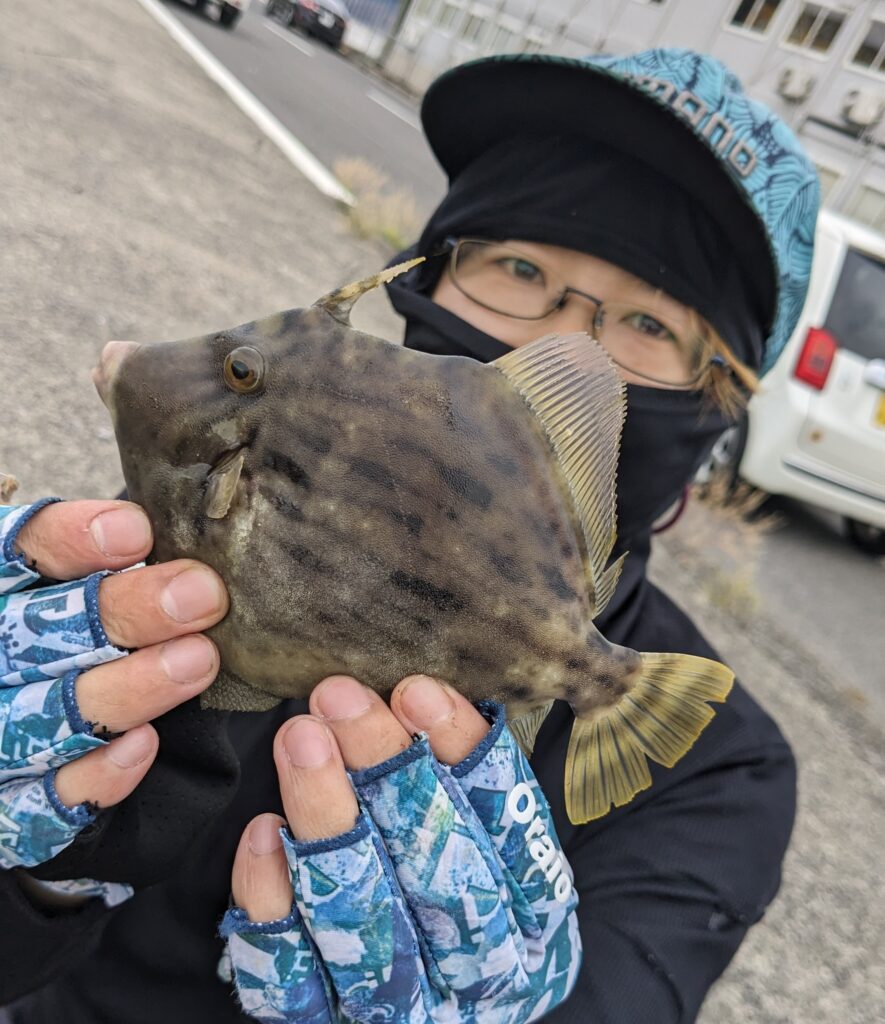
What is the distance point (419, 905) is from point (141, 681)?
614 mm

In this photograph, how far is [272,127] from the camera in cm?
1045

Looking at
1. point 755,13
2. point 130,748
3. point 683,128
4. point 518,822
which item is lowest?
point 130,748

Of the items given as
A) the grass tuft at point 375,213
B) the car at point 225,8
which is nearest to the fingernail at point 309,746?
Result: the grass tuft at point 375,213

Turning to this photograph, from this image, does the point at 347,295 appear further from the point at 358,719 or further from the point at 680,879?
the point at 680,879

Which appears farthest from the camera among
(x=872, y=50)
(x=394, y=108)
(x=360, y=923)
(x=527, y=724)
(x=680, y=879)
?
(x=872, y=50)

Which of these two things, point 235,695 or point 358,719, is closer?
point 358,719

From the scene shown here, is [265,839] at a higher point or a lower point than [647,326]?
lower

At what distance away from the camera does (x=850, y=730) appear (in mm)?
4418

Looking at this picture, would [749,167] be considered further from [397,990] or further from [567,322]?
[397,990]

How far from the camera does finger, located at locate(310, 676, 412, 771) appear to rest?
1.18 meters

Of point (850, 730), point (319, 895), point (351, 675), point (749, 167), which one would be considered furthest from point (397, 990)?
point (850, 730)

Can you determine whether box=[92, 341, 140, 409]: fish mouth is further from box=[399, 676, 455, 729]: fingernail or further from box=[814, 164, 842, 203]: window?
box=[814, 164, 842, 203]: window

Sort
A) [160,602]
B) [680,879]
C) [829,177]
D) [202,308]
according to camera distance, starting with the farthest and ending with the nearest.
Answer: [829,177] < [202,308] < [680,879] < [160,602]

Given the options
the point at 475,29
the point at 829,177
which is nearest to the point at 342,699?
the point at 829,177
